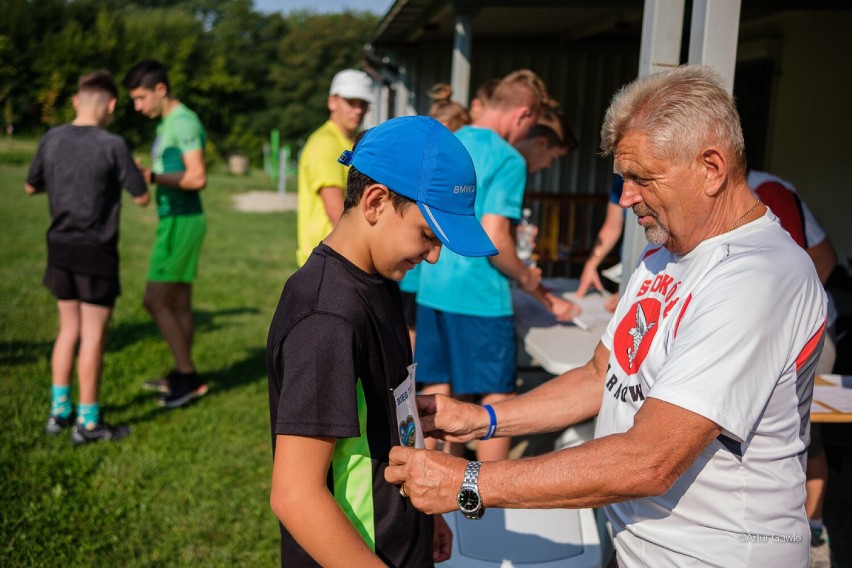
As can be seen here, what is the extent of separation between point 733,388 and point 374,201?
775mm

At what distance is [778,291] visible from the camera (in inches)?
60.3

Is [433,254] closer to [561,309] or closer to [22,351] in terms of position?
[561,309]

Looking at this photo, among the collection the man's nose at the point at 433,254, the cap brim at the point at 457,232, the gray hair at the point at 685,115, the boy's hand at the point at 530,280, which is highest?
the gray hair at the point at 685,115

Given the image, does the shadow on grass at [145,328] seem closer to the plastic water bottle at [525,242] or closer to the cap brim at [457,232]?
the plastic water bottle at [525,242]

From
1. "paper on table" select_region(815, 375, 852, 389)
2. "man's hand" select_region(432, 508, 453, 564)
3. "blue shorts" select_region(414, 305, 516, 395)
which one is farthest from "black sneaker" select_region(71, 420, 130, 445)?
"paper on table" select_region(815, 375, 852, 389)

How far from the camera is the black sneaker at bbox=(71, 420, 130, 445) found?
4.46 meters

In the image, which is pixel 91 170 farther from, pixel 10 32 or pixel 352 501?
pixel 10 32

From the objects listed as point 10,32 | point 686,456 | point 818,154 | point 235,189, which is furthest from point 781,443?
point 10,32

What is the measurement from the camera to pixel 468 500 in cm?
162

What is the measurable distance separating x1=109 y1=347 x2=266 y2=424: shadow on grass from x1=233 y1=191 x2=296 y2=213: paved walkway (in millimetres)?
13199

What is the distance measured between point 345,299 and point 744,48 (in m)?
6.47

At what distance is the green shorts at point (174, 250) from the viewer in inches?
201

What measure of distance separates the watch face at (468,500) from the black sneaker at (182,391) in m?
4.02

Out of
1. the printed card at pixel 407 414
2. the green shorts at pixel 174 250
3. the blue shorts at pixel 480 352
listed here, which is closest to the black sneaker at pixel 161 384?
the green shorts at pixel 174 250
